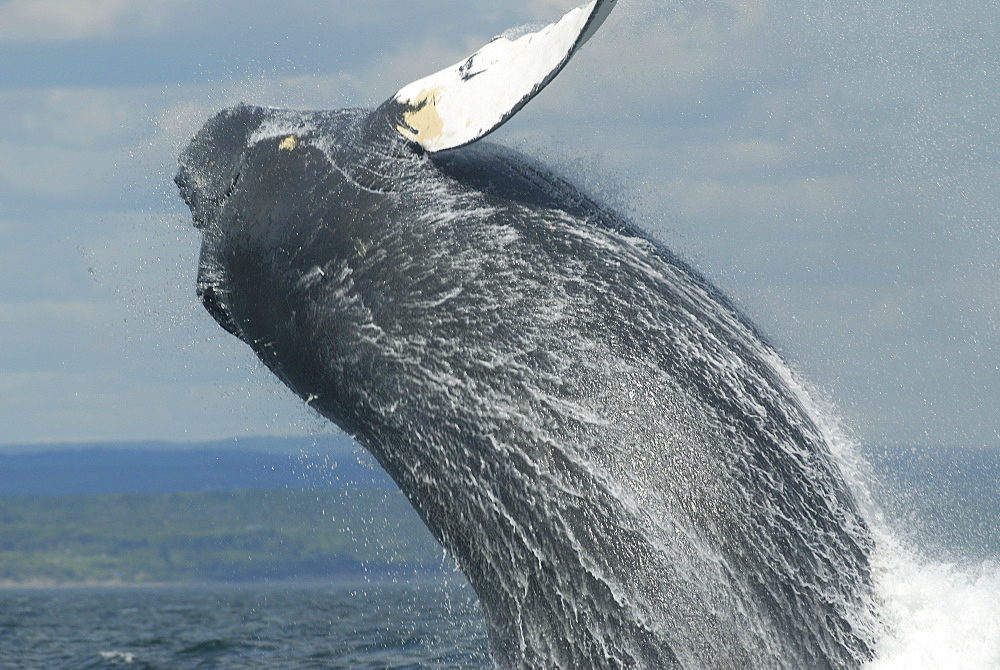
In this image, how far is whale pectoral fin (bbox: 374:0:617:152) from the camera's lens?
16.3ft

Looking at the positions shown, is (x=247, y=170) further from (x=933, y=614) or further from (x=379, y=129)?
(x=933, y=614)

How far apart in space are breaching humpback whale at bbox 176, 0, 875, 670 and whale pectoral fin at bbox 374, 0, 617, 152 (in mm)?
14

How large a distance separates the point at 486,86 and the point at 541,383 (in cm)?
136

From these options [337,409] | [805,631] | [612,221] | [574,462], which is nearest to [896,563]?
[805,631]

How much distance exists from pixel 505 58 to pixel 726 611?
259 centimetres

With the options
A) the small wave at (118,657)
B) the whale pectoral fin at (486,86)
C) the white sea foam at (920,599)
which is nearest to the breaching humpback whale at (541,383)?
the whale pectoral fin at (486,86)

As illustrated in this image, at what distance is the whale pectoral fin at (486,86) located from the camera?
4.96 meters

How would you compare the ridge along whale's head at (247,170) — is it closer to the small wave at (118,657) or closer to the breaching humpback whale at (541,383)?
the breaching humpback whale at (541,383)

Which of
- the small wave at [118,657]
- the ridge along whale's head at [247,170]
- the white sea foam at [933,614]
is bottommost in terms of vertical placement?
the white sea foam at [933,614]

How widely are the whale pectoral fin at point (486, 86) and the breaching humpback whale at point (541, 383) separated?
0.01 meters

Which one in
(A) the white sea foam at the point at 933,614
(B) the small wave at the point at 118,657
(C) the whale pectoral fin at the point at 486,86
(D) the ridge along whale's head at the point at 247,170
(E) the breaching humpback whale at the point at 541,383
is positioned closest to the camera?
(C) the whale pectoral fin at the point at 486,86

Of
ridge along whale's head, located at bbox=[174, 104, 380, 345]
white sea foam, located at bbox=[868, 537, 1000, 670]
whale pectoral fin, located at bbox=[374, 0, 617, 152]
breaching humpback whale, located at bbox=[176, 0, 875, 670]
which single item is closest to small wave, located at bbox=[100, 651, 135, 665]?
ridge along whale's head, located at bbox=[174, 104, 380, 345]

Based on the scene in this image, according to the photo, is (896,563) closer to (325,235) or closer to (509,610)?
(509,610)

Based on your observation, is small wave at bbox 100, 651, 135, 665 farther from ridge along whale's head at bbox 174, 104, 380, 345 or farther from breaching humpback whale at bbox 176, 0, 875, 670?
breaching humpback whale at bbox 176, 0, 875, 670
